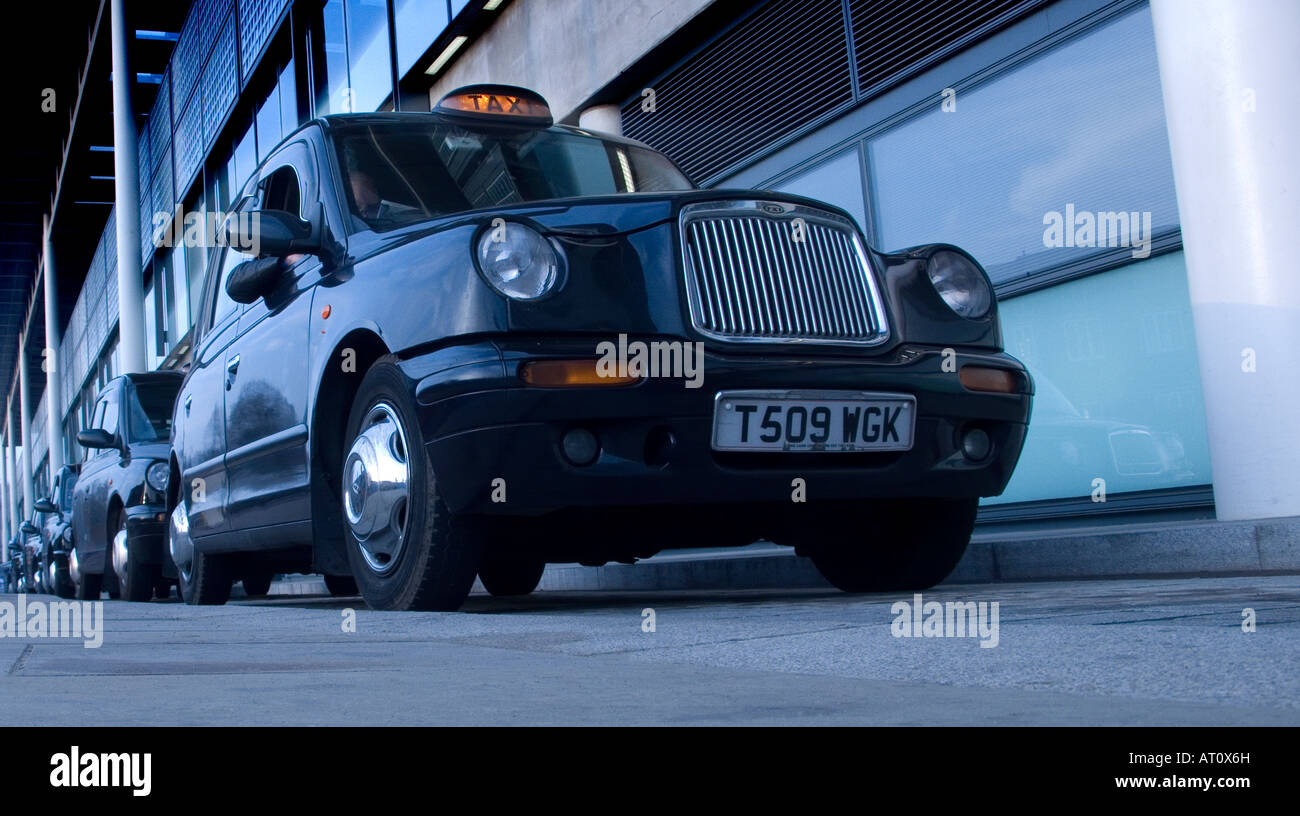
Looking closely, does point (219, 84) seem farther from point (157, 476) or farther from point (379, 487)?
point (379, 487)

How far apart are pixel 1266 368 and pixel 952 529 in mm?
1416

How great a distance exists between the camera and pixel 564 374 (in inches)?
143

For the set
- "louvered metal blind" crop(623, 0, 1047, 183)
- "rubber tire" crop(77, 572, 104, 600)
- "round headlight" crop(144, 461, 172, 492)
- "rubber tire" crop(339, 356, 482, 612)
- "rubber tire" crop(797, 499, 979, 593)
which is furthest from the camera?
"rubber tire" crop(77, 572, 104, 600)

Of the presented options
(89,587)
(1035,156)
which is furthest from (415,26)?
(1035,156)

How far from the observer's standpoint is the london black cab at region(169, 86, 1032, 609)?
370cm

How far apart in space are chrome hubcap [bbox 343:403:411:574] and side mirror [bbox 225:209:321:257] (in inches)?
27.9

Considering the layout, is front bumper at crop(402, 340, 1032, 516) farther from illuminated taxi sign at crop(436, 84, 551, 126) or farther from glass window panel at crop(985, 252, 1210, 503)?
glass window panel at crop(985, 252, 1210, 503)

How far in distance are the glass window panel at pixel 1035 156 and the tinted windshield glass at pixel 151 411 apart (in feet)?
16.4

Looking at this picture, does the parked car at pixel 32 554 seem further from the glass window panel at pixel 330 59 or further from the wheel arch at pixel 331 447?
the wheel arch at pixel 331 447

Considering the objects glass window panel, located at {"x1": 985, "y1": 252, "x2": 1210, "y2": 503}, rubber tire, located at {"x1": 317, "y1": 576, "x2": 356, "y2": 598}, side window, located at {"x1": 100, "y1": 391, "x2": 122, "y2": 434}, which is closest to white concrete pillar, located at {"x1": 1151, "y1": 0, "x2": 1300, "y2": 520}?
glass window panel, located at {"x1": 985, "y1": 252, "x2": 1210, "y2": 503}

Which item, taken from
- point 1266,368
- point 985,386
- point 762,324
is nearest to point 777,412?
point 762,324

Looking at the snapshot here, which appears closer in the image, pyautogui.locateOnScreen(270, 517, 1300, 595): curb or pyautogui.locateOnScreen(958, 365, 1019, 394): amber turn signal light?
pyautogui.locateOnScreen(958, 365, 1019, 394): amber turn signal light
